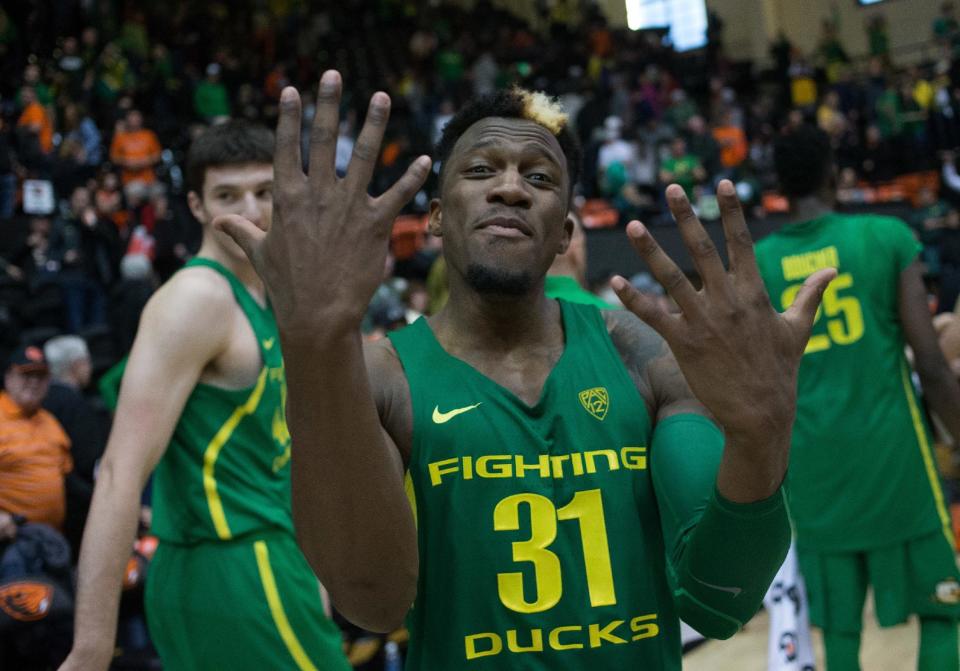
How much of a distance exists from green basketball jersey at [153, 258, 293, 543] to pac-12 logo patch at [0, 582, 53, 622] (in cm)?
235

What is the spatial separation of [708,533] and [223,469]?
141cm

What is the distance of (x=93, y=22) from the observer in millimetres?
15789

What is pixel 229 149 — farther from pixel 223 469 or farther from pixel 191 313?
pixel 223 469

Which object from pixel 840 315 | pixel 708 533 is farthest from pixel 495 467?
pixel 840 315

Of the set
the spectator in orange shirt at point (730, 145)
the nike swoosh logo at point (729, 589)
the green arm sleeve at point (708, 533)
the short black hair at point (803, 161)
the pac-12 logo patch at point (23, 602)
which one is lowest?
the pac-12 logo patch at point (23, 602)

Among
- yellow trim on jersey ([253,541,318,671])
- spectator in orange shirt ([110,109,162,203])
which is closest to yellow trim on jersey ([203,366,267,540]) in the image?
yellow trim on jersey ([253,541,318,671])

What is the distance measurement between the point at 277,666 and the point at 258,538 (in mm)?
303

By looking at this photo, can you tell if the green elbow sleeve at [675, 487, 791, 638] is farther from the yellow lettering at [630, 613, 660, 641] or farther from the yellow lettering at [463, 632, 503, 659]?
the yellow lettering at [463, 632, 503, 659]

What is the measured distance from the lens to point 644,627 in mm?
1867

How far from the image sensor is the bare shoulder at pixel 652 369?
76.6 inches

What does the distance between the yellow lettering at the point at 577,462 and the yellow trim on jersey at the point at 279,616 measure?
41.5 inches

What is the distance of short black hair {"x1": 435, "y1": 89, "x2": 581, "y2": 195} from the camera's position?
2117 millimetres

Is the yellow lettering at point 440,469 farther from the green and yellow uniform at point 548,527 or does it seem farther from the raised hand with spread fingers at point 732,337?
the raised hand with spread fingers at point 732,337

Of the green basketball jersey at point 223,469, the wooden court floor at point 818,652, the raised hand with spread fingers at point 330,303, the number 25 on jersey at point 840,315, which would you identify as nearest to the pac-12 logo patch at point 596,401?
the raised hand with spread fingers at point 330,303
